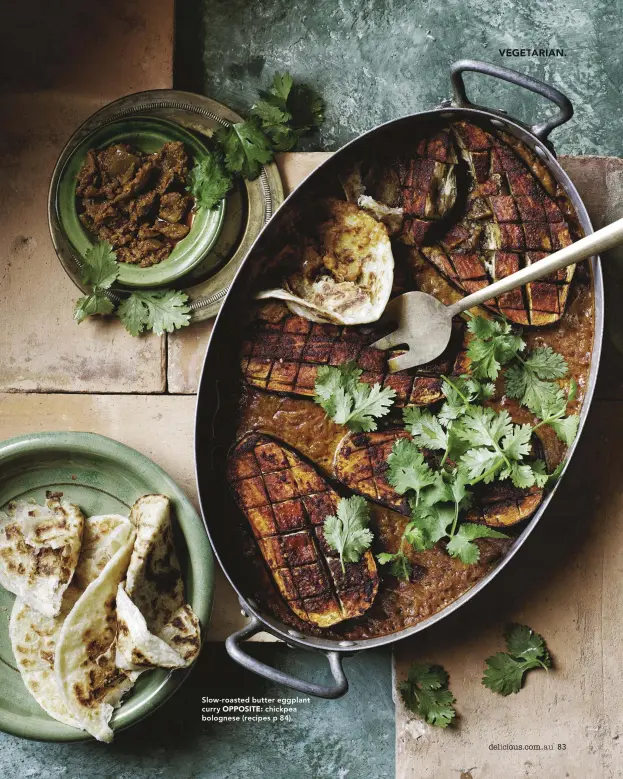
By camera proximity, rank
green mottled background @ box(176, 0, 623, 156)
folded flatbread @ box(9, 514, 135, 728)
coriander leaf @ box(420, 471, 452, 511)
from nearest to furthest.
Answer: coriander leaf @ box(420, 471, 452, 511), folded flatbread @ box(9, 514, 135, 728), green mottled background @ box(176, 0, 623, 156)

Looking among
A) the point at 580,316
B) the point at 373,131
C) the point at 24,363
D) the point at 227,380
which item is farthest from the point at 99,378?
the point at 580,316

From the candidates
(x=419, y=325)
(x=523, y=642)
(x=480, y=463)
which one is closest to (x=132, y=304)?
(x=419, y=325)

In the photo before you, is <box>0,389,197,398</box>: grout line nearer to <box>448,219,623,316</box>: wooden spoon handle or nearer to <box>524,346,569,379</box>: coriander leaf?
<box>448,219,623,316</box>: wooden spoon handle

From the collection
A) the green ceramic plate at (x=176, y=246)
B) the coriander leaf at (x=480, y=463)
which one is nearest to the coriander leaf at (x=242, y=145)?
the green ceramic plate at (x=176, y=246)

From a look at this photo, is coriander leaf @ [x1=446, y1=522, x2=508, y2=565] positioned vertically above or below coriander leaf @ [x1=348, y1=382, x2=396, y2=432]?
below

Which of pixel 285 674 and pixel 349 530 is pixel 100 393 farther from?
pixel 285 674

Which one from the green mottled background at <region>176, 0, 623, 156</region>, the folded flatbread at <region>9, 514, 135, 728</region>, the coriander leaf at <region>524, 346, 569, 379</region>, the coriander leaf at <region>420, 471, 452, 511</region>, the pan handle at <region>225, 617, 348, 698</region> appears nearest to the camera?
the pan handle at <region>225, 617, 348, 698</region>

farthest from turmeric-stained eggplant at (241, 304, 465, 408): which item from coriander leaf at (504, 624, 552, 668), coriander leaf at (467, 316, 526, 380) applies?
coriander leaf at (504, 624, 552, 668)
